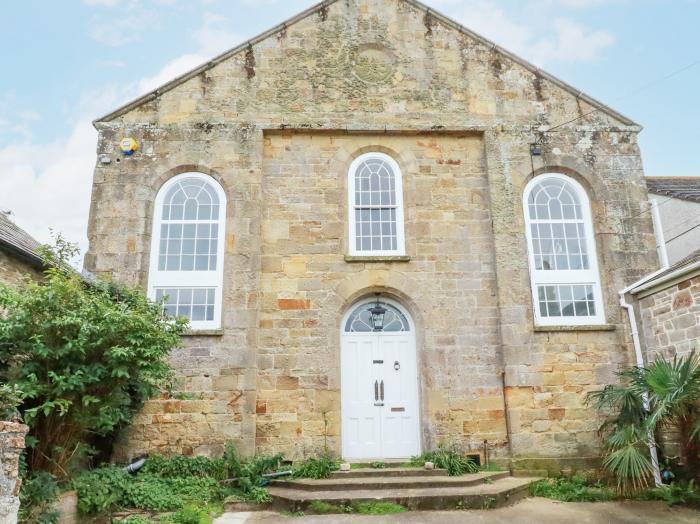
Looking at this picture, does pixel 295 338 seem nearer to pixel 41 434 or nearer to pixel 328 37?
pixel 41 434

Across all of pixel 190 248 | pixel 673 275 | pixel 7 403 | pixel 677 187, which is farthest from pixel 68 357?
pixel 677 187

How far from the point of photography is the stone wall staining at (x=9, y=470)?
17.3ft

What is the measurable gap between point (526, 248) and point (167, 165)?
724 cm

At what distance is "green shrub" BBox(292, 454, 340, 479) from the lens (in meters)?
8.84

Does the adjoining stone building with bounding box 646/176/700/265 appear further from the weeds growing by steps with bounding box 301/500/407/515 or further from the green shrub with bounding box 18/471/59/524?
the green shrub with bounding box 18/471/59/524

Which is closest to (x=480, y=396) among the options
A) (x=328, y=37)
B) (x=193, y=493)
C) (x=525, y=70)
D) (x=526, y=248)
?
(x=526, y=248)

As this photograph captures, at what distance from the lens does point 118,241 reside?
33.6 ft

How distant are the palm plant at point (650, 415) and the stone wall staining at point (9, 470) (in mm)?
7689

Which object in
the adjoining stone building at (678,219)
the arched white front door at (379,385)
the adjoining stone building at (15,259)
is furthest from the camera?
the adjoining stone building at (678,219)

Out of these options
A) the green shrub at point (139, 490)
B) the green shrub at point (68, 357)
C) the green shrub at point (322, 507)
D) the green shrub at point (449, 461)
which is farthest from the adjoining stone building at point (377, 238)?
the green shrub at point (68, 357)

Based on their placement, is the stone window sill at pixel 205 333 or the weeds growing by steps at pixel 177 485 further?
the stone window sill at pixel 205 333

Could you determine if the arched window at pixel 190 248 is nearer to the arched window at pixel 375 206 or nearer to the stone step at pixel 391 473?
the arched window at pixel 375 206

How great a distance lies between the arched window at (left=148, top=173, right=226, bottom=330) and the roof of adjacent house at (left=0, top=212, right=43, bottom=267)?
1.97m

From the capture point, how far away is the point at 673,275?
913 centimetres
